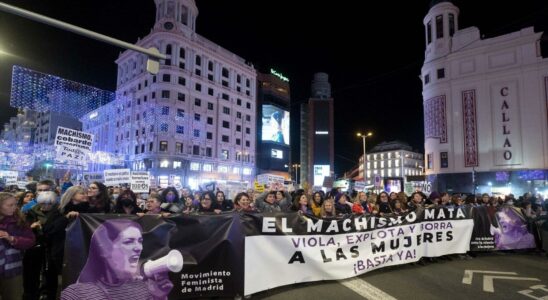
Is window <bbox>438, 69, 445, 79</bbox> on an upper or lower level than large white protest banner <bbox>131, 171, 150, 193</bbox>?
upper

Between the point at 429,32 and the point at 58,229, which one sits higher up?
the point at 429,32

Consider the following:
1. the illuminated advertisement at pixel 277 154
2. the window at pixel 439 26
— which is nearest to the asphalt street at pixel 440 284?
the window at pixel 439 26

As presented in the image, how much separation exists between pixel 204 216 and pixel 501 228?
8626mm

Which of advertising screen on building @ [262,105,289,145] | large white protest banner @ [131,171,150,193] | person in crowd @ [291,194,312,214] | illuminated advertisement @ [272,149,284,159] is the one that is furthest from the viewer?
illuminated advertisement @ [272,149,284,159]

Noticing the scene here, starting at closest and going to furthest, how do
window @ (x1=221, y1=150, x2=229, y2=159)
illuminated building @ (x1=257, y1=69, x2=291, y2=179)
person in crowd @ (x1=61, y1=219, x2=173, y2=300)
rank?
person in crowd @ (x1=61, y1=219, x2=173, y2=300), window @ (x1=221, y1=150, x2=229, y2=159), illuminated building @ (x1=257, y1=69, x2=291, y2=179)

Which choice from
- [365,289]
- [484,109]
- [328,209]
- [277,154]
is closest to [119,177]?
[328,209]

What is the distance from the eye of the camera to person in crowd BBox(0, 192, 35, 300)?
4035 mm

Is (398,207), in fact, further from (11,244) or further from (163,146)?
(163,146)

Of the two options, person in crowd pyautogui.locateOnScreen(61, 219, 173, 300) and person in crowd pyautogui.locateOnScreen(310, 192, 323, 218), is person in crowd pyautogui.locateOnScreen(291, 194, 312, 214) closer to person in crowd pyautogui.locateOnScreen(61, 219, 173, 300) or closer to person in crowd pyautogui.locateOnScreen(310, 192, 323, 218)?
person in crowd pyautogui.locateOnScreen(310, 192, 323, 218)

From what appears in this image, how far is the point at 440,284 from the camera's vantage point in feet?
21.5

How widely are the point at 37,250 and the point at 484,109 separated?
157ft

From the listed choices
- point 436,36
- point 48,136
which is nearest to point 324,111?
point 436,36

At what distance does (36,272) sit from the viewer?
527cm

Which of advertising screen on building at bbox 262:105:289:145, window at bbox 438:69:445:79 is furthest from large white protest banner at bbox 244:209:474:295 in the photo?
advertising screen on building at bbox 262:105:289:145
